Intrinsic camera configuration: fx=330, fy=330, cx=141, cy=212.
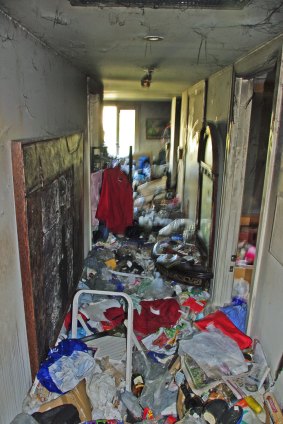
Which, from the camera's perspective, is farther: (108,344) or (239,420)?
(108,344)

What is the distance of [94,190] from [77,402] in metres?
2.85

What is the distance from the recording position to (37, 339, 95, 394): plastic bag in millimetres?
2072

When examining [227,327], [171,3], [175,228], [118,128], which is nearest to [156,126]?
[118,128]

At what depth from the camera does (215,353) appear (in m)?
2.21

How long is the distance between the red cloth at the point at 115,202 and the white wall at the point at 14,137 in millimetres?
2398

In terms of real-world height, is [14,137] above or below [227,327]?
above

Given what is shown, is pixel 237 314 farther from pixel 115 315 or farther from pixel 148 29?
pixel 148 29

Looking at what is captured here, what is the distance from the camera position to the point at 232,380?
205 cm

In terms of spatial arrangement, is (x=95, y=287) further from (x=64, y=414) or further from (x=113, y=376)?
(x=64, y=414)

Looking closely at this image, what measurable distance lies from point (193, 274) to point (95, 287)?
103 centimetres

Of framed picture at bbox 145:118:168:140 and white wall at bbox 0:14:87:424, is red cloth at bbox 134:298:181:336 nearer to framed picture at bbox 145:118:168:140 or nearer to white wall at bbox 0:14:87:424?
white wall at bbox 0:14:87:424

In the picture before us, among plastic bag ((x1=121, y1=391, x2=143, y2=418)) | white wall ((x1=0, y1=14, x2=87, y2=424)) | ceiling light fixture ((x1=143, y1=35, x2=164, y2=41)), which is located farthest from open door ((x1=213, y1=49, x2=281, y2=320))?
white wall ((x1=0, y1=14, x2=87, y2=424))

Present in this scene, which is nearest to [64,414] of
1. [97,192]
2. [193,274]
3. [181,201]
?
[193,274]

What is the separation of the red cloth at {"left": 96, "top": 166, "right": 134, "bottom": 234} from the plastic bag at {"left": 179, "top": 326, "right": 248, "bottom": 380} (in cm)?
260
